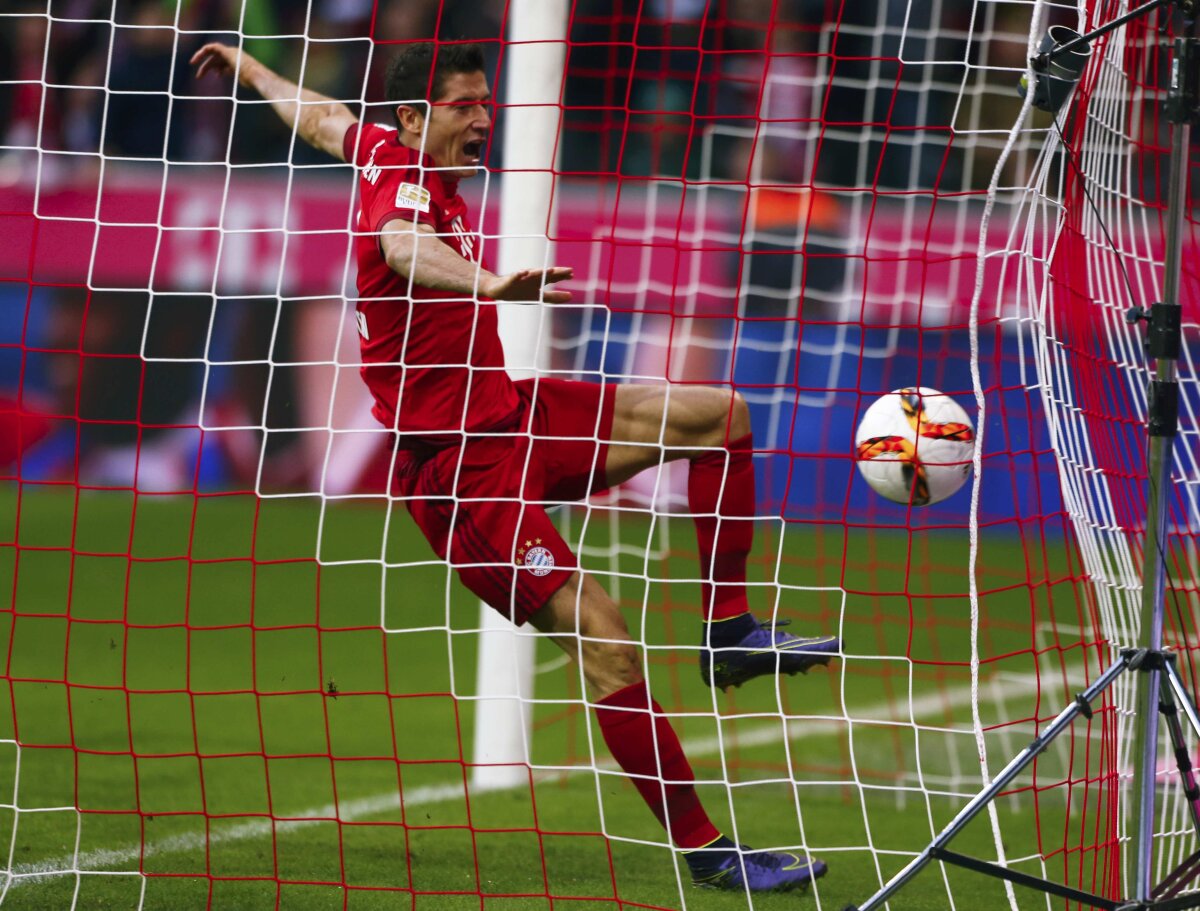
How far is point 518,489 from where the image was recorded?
14.6 feet

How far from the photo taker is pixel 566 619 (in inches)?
169

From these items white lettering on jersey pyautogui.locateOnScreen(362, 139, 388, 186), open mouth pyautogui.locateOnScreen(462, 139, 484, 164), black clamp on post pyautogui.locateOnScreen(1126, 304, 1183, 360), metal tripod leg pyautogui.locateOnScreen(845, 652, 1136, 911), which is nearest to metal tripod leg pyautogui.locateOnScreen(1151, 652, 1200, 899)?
metal tripod leg pyautogui.locateOnScreen(845, 652, 1136, 911)

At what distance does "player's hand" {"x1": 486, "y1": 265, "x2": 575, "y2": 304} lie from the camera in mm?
3729

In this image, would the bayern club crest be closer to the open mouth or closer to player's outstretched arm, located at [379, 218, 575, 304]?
player's outstretched arm, located at [379, 218, 575, 304]

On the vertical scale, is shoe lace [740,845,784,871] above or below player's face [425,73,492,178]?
below

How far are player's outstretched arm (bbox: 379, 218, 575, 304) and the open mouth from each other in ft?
1.19

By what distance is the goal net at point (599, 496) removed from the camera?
4488 mm

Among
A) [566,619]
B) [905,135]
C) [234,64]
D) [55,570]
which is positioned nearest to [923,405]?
[566,619]

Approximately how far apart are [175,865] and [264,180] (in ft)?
26.9

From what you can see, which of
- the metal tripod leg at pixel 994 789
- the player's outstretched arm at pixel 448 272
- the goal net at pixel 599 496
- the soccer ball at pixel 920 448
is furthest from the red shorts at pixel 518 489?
the metal tripod leg at pixel 994 789

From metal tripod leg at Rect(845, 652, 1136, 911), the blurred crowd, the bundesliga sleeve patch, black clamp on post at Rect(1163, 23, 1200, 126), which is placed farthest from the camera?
the blurred crowd

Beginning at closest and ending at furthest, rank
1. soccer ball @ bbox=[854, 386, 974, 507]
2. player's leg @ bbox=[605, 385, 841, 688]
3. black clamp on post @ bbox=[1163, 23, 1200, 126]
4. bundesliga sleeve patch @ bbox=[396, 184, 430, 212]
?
black clamp on post @ bbox=[1163, 23, 1200, 126]
bundesliga sleeve patch @ bbox=[396, 184, 430, 212]
soccer ball @ bbox=[854, 386, 974, 507]
player's leg @ bbox=[605, 385, 841, 688]

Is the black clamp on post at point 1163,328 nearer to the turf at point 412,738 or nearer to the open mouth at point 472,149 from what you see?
the turf at point 412,738

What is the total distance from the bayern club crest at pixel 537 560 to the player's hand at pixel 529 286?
0.79 meters
